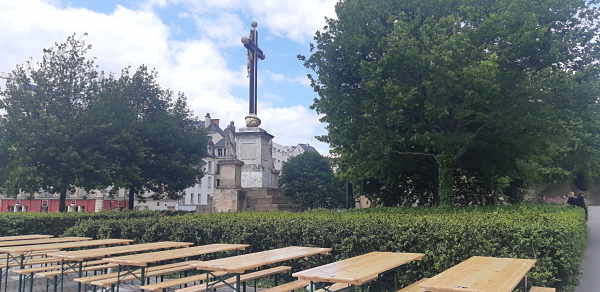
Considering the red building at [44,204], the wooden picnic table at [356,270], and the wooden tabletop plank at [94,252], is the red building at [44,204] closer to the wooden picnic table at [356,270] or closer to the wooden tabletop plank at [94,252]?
the wooden tabletop plank at [94,252]

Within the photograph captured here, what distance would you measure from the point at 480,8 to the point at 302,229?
942 cm

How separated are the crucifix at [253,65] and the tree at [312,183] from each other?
3295 centimetres

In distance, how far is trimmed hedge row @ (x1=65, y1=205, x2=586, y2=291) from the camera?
6.79m

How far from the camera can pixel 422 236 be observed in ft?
25.3

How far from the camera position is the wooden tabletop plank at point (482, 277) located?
408 centimetres

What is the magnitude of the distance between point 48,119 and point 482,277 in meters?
18.9

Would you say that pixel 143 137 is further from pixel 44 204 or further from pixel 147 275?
pixel 44 204

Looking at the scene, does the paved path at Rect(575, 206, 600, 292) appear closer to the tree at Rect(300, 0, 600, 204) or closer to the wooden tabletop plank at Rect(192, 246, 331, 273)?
the tree at Rect(300, 0, 600, 204)

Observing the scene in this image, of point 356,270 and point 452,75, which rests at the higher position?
point 452,75

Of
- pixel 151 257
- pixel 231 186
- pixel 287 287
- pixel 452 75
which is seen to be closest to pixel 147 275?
pixel 151 257

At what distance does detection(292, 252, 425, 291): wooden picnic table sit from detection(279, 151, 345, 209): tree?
4710 centimetres

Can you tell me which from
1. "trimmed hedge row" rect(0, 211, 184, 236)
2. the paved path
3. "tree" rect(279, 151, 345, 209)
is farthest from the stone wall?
"tree" rect(279, 151, 345, 209)

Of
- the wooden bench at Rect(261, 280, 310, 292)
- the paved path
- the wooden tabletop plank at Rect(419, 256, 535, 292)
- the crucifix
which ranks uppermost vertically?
the crucifix

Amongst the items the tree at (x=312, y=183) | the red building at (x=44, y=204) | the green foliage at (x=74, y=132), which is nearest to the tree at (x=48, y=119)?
the green foliage at (x=74, y=132)
